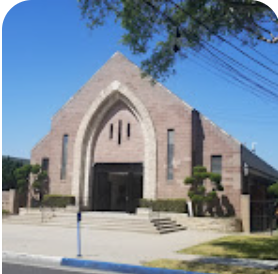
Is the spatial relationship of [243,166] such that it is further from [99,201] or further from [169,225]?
[99,201]

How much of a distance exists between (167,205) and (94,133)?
7547 mm

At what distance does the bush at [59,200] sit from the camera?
26.7 m

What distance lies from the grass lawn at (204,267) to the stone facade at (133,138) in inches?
546

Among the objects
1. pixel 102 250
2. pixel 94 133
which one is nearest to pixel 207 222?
pixel 102 250

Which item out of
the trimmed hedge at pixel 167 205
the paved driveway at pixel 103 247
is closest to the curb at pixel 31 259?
the paved driveway at pixel 103 247

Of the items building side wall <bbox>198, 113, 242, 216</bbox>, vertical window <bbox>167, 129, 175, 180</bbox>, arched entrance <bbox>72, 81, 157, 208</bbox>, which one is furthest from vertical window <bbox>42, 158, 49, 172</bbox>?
building side wall <bbox>198, 113, 242, 216</bbox>

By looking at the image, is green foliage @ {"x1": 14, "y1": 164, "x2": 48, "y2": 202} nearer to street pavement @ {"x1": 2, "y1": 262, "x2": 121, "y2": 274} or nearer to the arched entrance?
the arched entrance

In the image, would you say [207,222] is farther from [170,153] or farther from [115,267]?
[115,267]

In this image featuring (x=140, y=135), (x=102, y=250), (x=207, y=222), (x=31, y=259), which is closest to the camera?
(x=31, y=259)

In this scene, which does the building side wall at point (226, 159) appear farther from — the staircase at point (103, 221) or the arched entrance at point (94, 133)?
the staircase at point (103, 221)

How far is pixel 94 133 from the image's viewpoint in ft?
92.8

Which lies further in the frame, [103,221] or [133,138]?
[133,138]

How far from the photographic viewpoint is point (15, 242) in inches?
571

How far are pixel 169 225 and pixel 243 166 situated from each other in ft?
19.7
